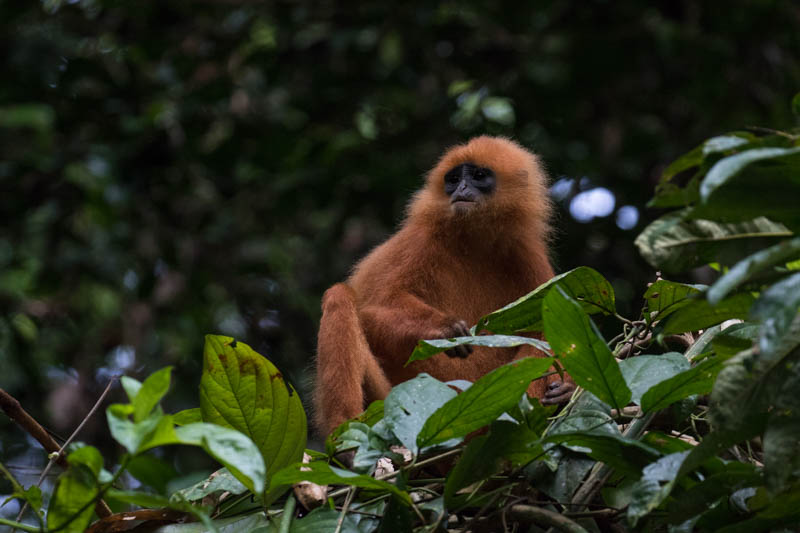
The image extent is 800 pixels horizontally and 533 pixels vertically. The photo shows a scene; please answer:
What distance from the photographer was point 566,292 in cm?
289

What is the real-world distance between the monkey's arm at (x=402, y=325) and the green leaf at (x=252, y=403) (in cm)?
159

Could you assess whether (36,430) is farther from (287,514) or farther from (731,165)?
(731,165)

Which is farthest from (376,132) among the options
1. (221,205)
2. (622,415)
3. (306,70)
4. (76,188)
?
(622,415)

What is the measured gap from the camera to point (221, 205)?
28.9 ft

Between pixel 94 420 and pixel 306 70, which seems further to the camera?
pixel 306 70

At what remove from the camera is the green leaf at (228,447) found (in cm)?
173

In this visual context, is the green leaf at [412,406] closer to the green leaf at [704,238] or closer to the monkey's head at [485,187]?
the green leaf at [704,238]

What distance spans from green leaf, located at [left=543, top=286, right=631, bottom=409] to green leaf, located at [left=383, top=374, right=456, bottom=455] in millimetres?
380

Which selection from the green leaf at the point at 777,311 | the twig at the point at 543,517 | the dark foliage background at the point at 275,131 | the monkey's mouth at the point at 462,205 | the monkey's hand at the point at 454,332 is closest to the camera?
the green leaf at the point at 777,311

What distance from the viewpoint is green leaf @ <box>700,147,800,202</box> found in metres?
1.70

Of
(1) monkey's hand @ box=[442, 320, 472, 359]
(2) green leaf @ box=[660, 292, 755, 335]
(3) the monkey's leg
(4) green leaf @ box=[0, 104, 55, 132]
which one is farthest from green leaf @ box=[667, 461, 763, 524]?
(4) green leaf @ box=[0, 104, 55, 132]

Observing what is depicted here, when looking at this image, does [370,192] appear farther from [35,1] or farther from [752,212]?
[752,212]

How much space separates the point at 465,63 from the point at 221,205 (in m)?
2.79

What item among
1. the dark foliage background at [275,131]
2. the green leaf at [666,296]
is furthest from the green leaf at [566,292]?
the dark foliage background at [275,131]
